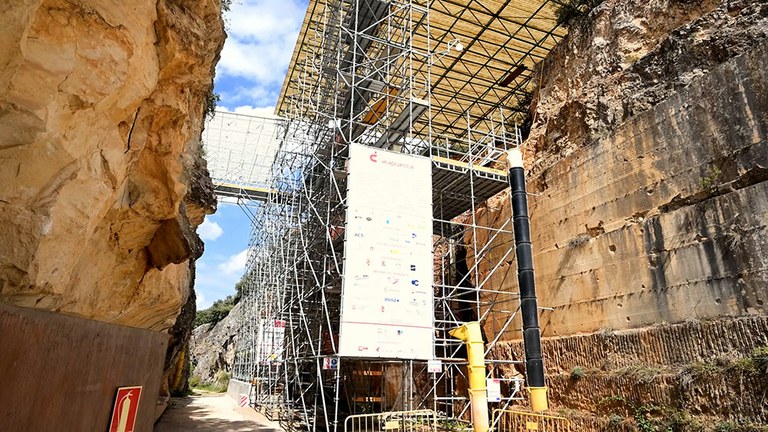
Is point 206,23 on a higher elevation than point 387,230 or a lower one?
higher

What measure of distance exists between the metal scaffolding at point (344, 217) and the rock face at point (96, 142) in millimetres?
5915

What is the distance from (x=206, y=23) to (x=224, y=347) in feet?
137

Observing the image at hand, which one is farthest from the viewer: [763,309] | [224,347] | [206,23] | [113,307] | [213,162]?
[224,347]

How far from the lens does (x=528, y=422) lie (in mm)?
9922

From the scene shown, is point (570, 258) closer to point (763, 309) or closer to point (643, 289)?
point (643, 289)

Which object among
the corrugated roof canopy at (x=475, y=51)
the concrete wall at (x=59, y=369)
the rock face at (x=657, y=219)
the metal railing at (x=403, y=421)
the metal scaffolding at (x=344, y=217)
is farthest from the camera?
the corrugated roof canopy at (x=475, y=51)

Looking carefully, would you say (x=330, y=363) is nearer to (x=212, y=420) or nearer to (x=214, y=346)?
(x=212, y=420)

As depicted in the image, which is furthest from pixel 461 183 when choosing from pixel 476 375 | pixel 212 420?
pixel 212 420

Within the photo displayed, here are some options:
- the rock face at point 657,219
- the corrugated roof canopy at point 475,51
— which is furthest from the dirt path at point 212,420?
the corrugated roof canopy at point 475,51

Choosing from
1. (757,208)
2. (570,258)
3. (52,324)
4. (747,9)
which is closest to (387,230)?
(570,258)

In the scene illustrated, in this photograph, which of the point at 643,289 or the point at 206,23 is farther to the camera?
the point at 643,289

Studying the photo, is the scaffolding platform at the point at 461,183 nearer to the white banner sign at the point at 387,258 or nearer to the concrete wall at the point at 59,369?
the white banner sign at the point at 387,258

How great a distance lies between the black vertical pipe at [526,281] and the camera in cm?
1103

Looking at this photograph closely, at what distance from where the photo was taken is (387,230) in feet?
40.5
